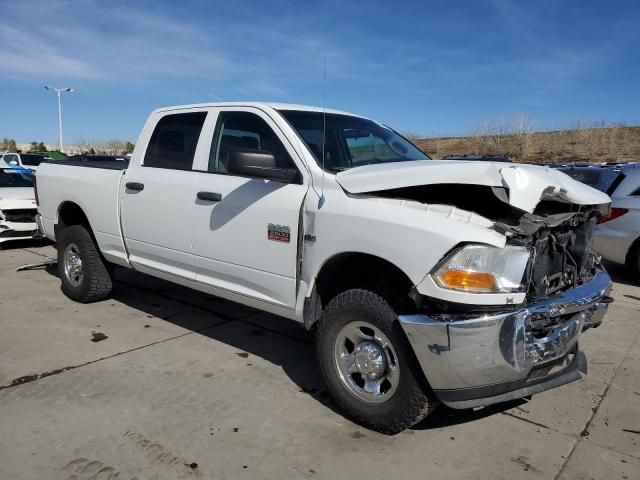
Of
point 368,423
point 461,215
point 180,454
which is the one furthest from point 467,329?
point 180,454

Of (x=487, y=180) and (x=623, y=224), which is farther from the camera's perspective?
(x=623, y=224)

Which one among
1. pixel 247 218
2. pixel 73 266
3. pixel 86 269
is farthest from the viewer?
pixel 73 266

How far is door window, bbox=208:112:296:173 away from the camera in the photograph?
3945mm

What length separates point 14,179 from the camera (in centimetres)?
1052

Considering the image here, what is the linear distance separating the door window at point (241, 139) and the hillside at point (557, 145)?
3603 cm

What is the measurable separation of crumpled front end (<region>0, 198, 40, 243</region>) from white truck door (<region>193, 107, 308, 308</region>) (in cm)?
609

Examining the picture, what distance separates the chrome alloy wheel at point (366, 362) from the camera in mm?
3162

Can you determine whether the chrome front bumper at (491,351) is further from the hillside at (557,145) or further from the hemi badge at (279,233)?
the hillside at (557,145)

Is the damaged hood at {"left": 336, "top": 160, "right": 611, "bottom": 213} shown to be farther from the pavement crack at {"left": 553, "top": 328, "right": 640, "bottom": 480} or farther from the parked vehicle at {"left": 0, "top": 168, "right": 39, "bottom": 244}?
the parked vehicle at {"left": 0, "top": 168, "right": 39, "bottom": 244}

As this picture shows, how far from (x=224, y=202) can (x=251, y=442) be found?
1.70 meters

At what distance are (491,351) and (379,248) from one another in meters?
0.80

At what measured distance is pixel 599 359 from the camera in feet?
14.8

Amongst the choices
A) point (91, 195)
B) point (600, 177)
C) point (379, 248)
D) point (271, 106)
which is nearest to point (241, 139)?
point (271, 106)

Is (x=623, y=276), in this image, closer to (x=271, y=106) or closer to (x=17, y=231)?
(x=271, y=106)
